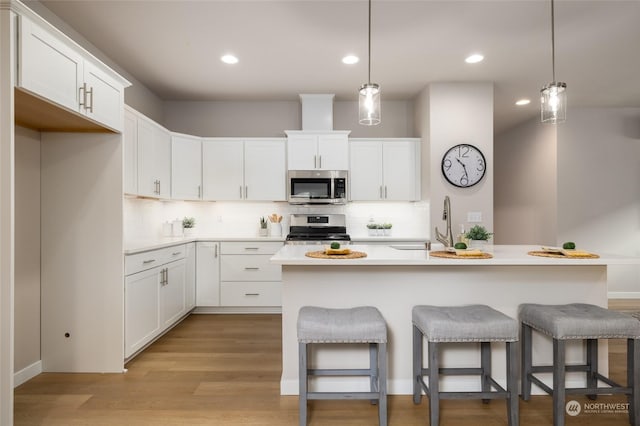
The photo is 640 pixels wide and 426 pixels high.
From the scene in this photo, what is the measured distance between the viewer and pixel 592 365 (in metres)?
2.26

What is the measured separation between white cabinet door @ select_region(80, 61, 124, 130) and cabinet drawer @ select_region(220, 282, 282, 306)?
2.28m

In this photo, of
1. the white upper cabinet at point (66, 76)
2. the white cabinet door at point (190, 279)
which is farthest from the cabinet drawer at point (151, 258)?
the white upper cabinet at point (66, 76)

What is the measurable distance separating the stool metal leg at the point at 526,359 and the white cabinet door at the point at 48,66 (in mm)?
3073

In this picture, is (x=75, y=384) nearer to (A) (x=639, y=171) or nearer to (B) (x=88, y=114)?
(B) (x=88, y=114)

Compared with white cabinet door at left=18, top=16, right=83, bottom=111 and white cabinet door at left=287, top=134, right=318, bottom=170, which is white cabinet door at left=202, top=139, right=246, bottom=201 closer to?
white cabinet door at left=287, top=134, right=318, bottom=170

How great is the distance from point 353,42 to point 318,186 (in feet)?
5.99

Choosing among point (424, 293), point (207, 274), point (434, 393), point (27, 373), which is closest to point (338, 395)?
point (434, 393)

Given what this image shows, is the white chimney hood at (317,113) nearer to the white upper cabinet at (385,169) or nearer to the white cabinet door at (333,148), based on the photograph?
the white cabinet door at (333,148)

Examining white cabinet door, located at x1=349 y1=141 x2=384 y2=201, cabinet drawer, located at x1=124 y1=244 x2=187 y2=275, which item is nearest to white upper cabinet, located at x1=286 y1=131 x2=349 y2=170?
white cabinet door, located at x1=349 y1=141 x2=384 y2=201

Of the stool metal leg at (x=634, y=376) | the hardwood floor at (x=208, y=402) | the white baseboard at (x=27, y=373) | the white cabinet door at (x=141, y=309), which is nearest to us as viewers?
the stool metal leg at (x=634, y=376)

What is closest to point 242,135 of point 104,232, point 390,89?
point 390,89

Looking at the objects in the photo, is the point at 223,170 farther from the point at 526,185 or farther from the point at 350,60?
the point at 526,185

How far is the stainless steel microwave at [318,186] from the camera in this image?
458cm

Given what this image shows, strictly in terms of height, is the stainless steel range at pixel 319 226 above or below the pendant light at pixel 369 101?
below
